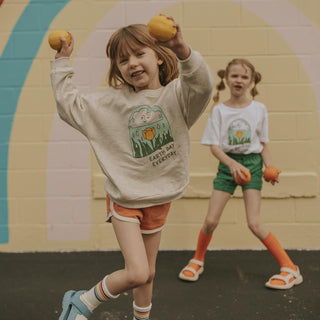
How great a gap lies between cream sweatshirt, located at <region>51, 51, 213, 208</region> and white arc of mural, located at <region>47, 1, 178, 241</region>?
6.05ft

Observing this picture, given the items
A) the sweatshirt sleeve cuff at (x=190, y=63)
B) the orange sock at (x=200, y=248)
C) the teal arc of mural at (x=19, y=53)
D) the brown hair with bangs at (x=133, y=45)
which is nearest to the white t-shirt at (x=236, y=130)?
the orange sock at (x=200, y=248)

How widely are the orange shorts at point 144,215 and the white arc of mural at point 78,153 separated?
1820mm

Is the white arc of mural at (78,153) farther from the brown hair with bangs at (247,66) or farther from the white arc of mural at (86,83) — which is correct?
the brown hair with bangs at (247,66)

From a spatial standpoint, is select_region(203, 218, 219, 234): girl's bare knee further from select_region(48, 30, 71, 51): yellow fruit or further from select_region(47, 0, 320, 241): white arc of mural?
select_region(48, 30, 71, 51): yellow fruit

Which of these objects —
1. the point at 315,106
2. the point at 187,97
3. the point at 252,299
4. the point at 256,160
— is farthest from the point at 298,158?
the point at 187,97

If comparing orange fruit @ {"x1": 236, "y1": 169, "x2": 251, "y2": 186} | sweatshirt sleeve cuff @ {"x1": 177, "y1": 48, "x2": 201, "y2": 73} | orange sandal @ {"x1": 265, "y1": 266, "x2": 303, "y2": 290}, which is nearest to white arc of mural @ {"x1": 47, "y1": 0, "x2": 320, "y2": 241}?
orange fruit @ {"x1": 236, "y1": 169, "x2": 251, "y2": 186}

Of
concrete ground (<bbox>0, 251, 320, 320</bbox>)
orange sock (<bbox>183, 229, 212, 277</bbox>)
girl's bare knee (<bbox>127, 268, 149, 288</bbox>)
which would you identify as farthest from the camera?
orange sock (<bbox>183, 229, 212, 277</bbox>)

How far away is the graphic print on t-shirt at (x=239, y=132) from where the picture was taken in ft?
11.8

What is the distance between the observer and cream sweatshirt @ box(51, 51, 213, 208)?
94.4 inches

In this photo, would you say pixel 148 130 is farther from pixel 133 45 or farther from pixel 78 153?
pixel 78 153

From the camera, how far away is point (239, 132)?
360 centimetres

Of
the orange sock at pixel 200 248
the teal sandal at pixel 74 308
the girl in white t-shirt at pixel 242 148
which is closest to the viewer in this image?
the teal sandal at pixel 74 308

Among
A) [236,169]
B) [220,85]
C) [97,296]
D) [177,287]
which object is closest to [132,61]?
[97,296]

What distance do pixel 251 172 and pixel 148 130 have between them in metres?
1.40
